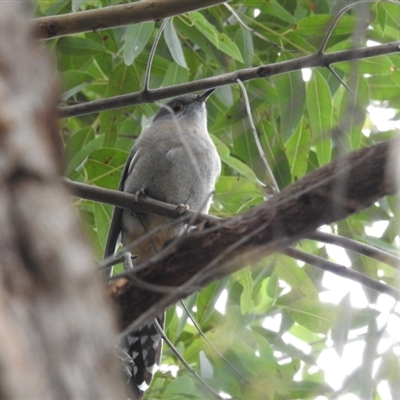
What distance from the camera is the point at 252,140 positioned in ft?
16.2

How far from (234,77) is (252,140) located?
1385 millimetres

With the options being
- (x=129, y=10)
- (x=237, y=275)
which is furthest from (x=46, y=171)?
(x=237, y=275)

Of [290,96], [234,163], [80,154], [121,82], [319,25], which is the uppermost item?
[319,25]

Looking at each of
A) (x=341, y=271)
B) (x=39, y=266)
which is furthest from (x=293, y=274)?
(x=39, y=266)

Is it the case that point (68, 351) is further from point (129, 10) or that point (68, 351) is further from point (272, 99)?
point (272, 99)

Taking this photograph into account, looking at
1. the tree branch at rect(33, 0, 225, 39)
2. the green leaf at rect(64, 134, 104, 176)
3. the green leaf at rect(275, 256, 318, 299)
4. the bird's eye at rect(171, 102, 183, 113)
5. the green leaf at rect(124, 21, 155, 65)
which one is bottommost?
the green leaf at rect(275, 256, 318, 299)

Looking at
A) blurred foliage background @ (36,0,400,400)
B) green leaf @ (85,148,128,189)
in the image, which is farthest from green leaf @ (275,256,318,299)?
green leaf @ (85,148,128,189)

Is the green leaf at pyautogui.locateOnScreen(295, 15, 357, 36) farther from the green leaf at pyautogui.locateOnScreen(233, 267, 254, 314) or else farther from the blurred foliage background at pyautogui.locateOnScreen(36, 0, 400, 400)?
the green leaf at pyautogui.locateOnScreen(233, 267, 254, 314)

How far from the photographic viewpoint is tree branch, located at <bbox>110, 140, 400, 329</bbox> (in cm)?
199

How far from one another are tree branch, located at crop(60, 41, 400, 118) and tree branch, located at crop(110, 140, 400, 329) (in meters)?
1.36

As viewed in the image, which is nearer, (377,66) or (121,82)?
(377,66)

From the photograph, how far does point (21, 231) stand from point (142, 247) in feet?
12.6

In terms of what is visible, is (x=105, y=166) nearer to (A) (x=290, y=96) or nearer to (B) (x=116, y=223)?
(B) (x=116, y=223)

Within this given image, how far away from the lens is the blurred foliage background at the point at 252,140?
4418mm
